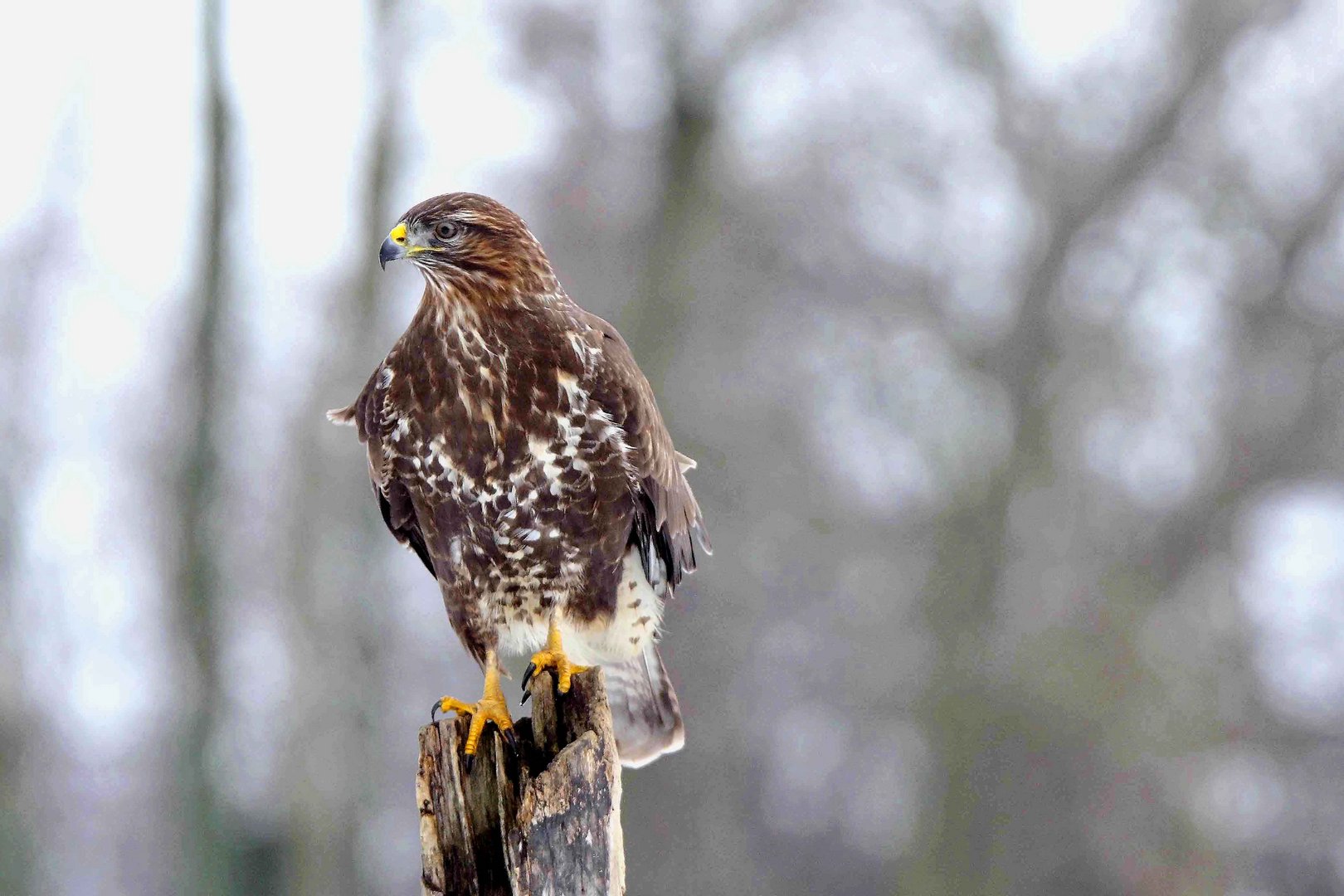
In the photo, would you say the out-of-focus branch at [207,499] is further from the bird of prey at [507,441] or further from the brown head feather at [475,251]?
the brown head feather at [475,251]

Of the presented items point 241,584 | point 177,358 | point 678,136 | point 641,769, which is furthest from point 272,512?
point 678,136

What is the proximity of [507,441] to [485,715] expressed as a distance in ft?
2.43

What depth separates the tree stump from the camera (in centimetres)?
354

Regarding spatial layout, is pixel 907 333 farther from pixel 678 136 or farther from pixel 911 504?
pixel 678 136

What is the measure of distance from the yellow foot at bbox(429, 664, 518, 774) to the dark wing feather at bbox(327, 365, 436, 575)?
519mm

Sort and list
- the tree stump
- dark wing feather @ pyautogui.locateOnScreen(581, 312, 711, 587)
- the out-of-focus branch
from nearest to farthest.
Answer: the tree stump < dark wing feather @ pyautogui.locateOnScreen(581, 312, 711, 587) < the out-of-focus branch

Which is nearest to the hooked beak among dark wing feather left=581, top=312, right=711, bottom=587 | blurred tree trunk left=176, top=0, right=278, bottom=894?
dark wing feather left=581, top=312, right=711, bottom=587

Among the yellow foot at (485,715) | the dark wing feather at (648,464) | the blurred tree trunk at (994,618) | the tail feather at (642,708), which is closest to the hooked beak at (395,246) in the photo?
the dark wing feather at (648,464)

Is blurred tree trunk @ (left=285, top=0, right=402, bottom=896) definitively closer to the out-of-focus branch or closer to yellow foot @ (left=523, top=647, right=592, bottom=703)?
the out-of-focus branch

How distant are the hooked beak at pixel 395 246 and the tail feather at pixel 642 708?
59.1 inches

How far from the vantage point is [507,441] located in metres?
4.09

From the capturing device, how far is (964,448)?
12.6 meters

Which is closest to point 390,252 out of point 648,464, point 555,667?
point 648,464

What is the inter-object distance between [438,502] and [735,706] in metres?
9.68
